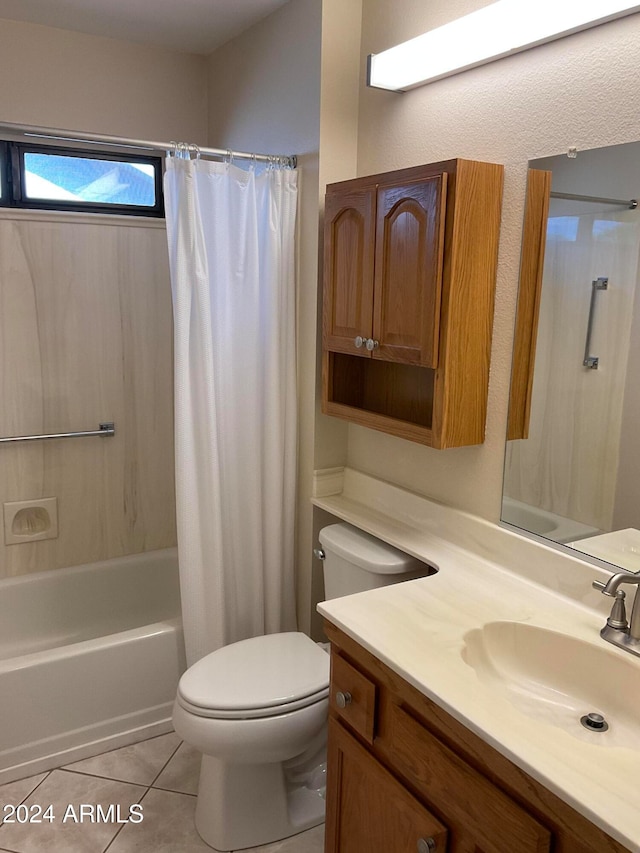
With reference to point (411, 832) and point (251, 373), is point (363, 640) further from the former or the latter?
point (251, 373)

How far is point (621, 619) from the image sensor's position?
55.3 inches

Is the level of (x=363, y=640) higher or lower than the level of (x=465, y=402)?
lower

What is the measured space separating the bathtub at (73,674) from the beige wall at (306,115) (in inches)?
23.0

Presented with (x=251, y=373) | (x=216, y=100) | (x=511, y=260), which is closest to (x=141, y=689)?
(x=251, y=373)

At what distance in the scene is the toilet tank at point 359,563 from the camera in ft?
6.48

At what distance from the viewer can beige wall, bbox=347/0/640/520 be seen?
1.46 meters

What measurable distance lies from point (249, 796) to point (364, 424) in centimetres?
112

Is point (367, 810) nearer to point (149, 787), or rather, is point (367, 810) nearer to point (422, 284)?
point (149, 787)

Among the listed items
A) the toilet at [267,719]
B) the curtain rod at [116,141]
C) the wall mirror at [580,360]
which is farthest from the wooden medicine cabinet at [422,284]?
the toilet at [267,719]

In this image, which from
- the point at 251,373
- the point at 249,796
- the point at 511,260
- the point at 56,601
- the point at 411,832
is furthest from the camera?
the point at 56,601

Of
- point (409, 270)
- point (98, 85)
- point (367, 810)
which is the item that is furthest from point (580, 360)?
point (98, 85)

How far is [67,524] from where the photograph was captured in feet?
9.46

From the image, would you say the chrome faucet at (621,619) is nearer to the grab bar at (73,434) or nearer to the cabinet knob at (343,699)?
the cabinet knob at (343,699)

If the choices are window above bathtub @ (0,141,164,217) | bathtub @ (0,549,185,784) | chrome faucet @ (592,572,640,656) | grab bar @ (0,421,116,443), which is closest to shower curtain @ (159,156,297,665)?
bathtub @ (0,549,185,784)
